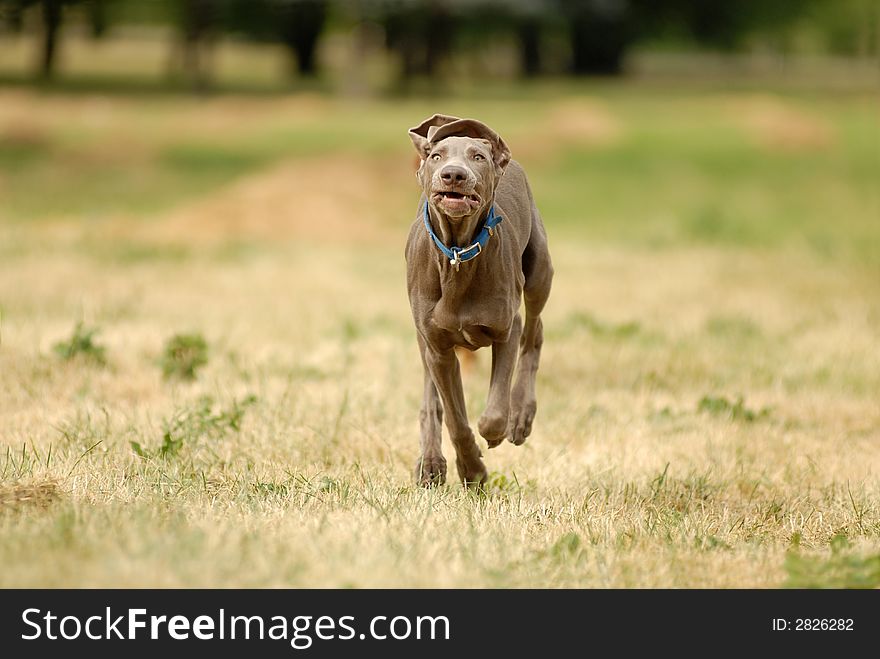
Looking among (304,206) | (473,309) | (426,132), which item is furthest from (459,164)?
(304,206)

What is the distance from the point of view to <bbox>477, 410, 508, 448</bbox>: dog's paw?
6770 mm

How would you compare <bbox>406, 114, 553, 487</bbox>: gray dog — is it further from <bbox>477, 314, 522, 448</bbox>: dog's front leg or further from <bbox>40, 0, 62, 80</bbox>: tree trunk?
<bbox>40, 0, 62, 80</bbox>: tree trunk

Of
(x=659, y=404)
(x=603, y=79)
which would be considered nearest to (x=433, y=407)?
(x=659, y=404)

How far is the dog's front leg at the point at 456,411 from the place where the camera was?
22.6ft

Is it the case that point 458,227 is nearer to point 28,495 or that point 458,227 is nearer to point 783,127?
point 28,495

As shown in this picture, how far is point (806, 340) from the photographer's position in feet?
43.2

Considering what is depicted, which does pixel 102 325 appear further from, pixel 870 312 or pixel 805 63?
pixel 805 63

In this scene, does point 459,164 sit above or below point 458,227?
above

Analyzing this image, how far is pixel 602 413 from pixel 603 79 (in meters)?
53.8

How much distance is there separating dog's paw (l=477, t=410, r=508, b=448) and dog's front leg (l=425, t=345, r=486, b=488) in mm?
247

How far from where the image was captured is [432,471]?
7293 mm

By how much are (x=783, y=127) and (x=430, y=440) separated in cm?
3305

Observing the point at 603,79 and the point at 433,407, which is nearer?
the point at 433,407

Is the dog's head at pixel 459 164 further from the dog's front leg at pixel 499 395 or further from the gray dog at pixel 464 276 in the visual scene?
the dog's front leg at pixel 499 395
